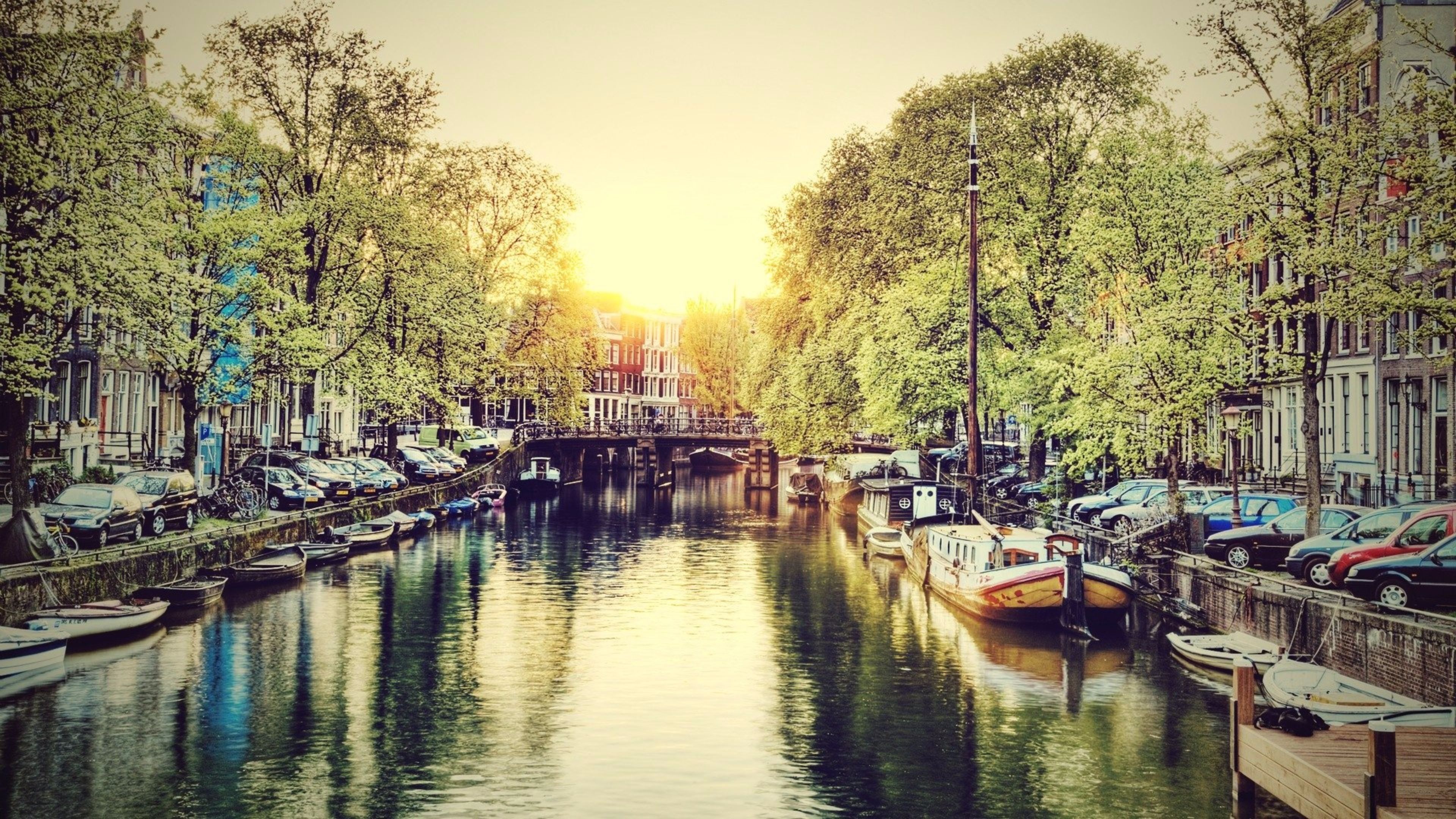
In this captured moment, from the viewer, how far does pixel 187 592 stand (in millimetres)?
38938

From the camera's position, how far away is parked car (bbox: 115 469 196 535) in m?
43.1

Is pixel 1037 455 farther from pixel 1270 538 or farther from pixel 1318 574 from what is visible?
pixel 1318 574

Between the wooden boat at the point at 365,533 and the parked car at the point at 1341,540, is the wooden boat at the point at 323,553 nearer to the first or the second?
the wooden boat at the point at 365,533

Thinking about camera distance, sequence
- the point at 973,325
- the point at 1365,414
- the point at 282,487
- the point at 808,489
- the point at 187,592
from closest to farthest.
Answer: the point at 187,592, the point at 973,325, the point at 1365,414, the point at 282,487, the point at 808,489

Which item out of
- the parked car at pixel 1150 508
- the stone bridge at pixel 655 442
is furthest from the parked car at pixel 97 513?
the stone bridge at pixel 655 442

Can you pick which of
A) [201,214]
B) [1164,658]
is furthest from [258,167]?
[1164,658]

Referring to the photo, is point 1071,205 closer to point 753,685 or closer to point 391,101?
point 753,685

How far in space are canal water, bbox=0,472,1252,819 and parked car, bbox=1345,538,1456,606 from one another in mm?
4183

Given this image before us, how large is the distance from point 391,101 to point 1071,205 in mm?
33799

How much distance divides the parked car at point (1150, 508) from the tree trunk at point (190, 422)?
32.5 m

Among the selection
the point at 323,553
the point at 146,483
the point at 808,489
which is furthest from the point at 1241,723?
A: the point at 808,489

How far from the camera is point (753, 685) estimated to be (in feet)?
106

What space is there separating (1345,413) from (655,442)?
6069cm

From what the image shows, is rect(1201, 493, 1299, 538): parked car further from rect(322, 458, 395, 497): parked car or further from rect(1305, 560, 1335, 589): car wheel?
rect(322, 458, 395, 497): parked car
